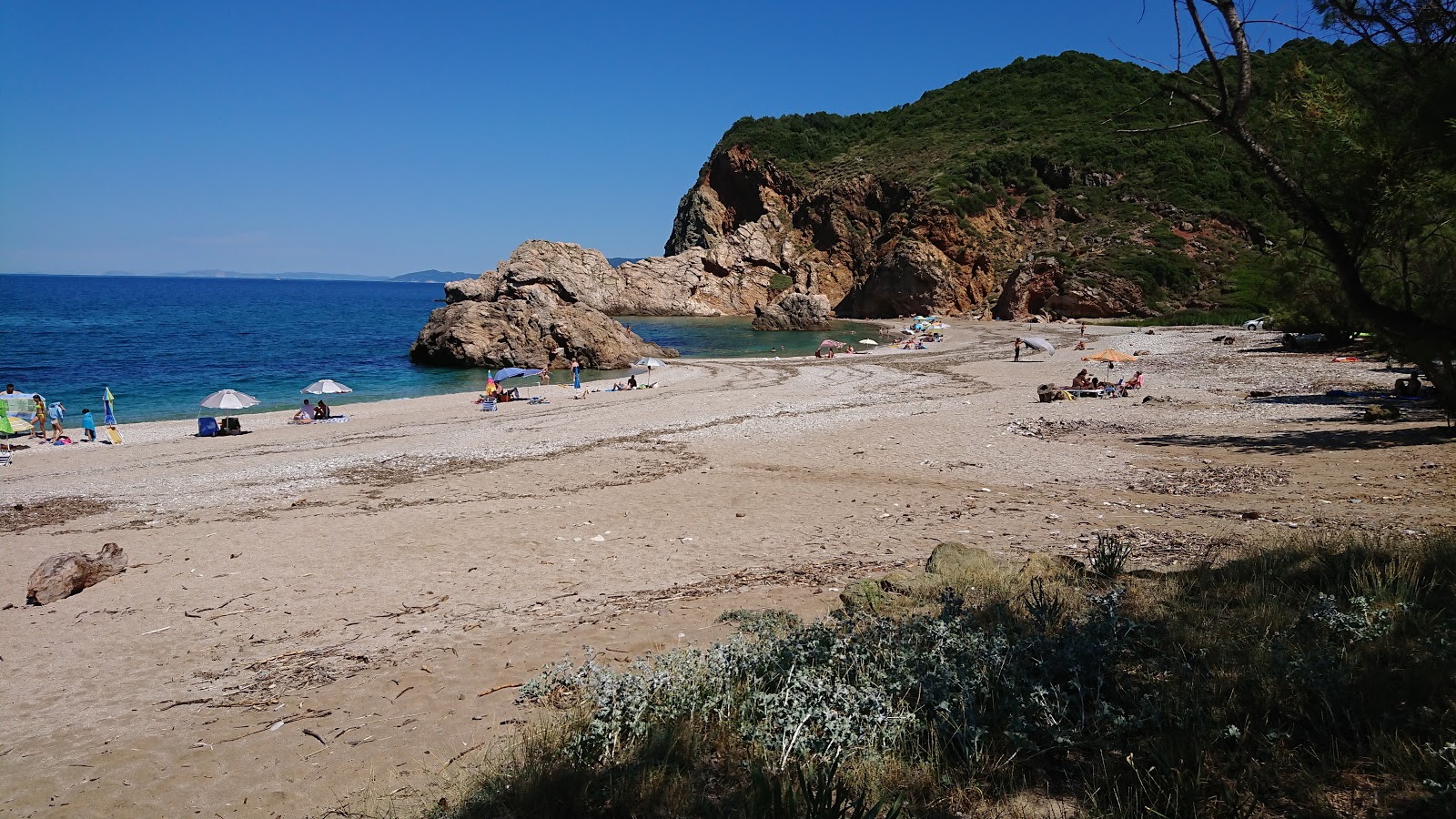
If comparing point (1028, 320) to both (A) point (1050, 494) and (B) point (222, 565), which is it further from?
(B) point (222, 565)

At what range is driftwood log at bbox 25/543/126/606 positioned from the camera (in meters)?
8.05

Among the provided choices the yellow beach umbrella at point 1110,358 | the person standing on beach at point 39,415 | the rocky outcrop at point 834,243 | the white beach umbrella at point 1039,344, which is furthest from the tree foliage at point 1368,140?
the rocky outcrop at point 834,243

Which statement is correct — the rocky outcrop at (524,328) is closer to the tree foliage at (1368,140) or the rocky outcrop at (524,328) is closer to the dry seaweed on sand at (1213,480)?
the dry seaweed on sand at (1213,480)

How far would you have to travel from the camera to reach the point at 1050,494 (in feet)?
35.7

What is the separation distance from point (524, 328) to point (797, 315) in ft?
96.4

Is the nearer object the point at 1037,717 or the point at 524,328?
the point at 1037,717

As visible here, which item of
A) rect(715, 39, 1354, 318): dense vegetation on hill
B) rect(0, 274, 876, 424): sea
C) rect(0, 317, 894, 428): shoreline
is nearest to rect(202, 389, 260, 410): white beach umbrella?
rect(0, 317, 894, 428): shoreline

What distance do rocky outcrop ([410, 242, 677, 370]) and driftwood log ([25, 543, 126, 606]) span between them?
31.0m

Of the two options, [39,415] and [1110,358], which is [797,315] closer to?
[1110,358]

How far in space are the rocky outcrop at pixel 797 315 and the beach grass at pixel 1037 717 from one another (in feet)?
194

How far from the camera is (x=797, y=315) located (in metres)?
64.5

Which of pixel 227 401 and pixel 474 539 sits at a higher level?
pixel 227 401

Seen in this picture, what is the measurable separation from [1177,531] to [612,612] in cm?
638

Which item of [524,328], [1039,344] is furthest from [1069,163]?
[524,328]
